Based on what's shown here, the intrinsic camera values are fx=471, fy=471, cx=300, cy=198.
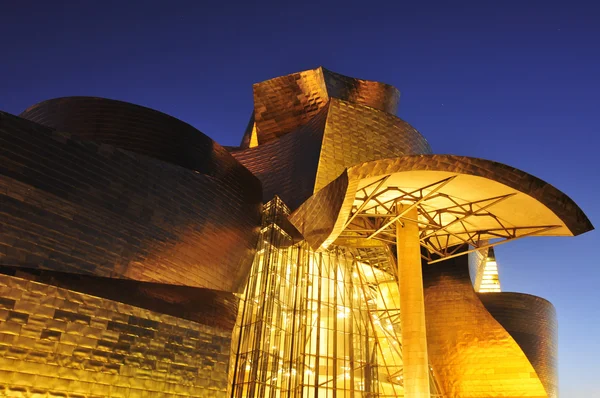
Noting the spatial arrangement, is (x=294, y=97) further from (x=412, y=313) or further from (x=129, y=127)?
(x=412, y=313)

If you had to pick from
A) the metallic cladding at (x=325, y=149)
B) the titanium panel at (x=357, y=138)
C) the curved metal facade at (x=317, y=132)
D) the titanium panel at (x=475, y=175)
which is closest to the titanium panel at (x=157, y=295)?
the titanium panel at (x=475, y=175)

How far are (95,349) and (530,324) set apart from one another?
797 inches

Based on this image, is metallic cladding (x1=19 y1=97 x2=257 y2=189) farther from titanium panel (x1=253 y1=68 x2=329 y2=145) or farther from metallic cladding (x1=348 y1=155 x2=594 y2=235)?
titanium panel (x1=253 y1=68 x2=329 y2=145)

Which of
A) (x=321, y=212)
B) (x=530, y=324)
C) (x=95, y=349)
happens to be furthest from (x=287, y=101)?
(x=95, y=349)

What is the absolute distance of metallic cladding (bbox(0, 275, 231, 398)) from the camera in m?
9.45

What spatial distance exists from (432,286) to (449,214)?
5311 millimetres

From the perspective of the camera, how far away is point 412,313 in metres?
15.8

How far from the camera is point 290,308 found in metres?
17.9

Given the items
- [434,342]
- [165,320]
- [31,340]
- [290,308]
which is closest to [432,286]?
[434,342]

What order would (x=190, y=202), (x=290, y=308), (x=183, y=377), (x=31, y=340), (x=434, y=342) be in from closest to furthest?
(x=31, y=340) < (x=183, y=377) < (x=190, y=202) < (x=290, y=308) < (x=434, y=342)

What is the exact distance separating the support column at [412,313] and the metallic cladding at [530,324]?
8.29 m

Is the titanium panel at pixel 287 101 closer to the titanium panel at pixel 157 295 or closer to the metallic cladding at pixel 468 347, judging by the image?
the metallic cladding at pixel 468 347

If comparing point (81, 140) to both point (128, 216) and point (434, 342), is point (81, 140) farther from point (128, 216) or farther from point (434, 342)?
point (434, 342)

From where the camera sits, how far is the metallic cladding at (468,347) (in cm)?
2006
